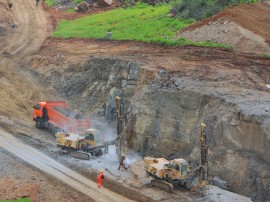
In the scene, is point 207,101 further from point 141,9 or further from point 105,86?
point 141,9

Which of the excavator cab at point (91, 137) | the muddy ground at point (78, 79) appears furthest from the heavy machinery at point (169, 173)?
the excavator cab at point (91, 137)

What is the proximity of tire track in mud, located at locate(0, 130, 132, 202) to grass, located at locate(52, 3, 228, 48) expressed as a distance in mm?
17056

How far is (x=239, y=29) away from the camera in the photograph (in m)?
46.6

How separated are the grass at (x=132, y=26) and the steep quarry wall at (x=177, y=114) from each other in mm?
5950

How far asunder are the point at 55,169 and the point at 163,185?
24.5ft

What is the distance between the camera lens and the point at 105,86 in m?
47.0

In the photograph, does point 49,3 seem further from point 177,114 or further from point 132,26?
point 177,114

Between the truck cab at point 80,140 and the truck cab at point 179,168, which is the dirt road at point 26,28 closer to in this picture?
the truck cab at point 80,140

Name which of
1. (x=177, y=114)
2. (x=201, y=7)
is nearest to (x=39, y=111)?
(x=177, y=114)

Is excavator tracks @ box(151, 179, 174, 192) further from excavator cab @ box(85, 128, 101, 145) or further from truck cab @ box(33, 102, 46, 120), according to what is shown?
truck cab @ box(33, 102, 46, 120)

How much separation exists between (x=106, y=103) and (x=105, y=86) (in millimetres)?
2120

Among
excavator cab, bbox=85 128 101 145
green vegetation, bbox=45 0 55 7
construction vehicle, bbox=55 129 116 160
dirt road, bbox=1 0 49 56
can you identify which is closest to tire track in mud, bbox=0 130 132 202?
construction vehicle, bbox=55 129 116 160

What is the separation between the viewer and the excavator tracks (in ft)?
107

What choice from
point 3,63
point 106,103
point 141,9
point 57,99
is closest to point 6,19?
point 3,63
